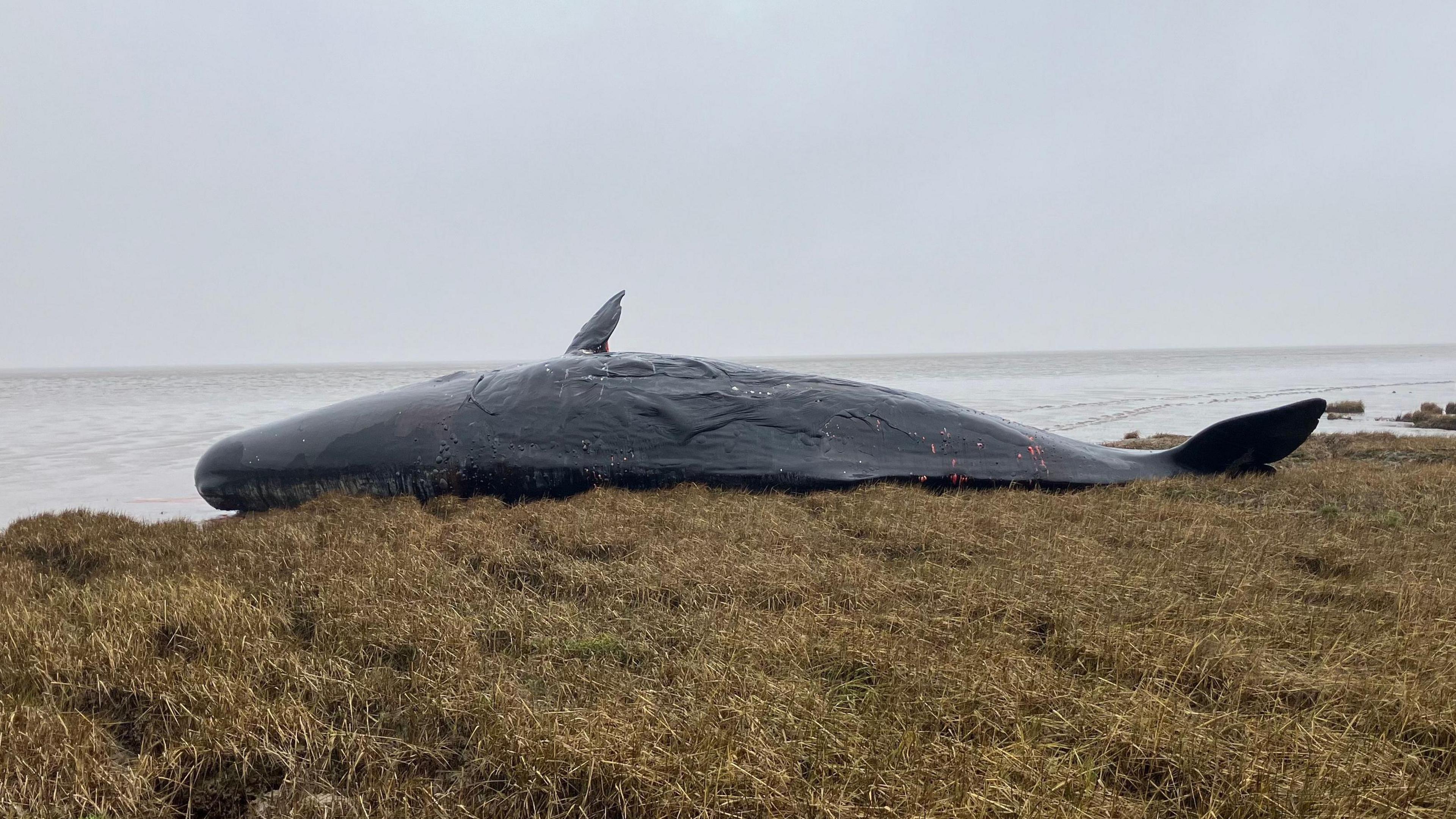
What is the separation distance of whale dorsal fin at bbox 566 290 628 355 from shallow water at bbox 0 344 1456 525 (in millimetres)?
4504

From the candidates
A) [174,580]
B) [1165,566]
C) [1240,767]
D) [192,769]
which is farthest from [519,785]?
[1165,566]

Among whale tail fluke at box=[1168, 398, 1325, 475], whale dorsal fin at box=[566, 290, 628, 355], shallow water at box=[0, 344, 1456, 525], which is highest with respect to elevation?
whale dorsal fin at box=[566, 290, 628, 355]

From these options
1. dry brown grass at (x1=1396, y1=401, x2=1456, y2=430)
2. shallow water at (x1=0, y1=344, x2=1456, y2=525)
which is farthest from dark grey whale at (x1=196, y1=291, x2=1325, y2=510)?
dry brown grass at (x1=1396, y1=401, x2=1456, y2=430)

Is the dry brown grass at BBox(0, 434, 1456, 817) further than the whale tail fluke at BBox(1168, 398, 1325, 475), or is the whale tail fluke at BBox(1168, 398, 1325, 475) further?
the whale tail fluke at BBox(1168, 398, 1325, 475)

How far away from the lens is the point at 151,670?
280 cm

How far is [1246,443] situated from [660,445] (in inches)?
216

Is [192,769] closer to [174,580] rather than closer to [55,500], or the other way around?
[174,580]

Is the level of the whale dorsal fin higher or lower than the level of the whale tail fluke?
higher

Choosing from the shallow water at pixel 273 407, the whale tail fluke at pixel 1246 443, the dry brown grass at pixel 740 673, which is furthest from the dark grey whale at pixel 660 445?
the shallow water at pixel 273 407

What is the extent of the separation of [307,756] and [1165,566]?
419 cm

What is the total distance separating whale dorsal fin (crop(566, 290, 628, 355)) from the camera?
8.34m

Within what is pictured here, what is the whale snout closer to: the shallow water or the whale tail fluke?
the shallow water

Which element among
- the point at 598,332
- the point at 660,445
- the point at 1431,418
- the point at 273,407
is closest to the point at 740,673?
the point at 660,445

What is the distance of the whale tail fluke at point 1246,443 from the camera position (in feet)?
21.7
